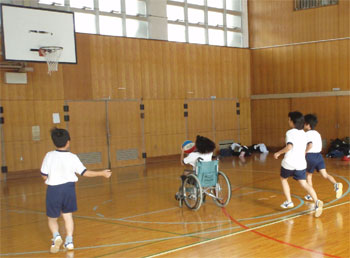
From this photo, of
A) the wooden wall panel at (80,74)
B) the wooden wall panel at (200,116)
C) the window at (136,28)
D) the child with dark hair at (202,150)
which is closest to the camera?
the child with dark hair at (202,150)

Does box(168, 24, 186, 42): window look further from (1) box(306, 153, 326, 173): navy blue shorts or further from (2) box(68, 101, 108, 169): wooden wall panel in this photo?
(1) box(306, 153, 326, 173): navy blue shorts

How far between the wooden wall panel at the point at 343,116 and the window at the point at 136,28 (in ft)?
21.7

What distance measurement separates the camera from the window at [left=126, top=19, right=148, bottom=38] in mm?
13820

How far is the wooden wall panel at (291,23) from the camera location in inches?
577

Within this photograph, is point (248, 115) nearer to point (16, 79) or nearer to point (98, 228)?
point (16, 79)

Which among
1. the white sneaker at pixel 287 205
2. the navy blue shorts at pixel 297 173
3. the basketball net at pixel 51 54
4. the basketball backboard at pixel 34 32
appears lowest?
the white sneaker at pixel 287 205

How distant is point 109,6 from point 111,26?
569 millimetres

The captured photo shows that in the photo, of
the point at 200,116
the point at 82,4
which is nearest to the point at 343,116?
the point at 200,116

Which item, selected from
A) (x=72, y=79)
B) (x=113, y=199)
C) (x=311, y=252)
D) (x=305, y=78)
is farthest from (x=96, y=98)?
(x=311, y=252)

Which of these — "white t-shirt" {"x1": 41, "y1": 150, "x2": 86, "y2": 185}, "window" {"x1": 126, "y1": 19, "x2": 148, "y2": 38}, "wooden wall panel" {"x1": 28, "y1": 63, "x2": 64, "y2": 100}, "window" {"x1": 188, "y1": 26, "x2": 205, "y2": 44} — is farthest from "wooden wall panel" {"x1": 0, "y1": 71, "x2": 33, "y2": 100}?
"white t-shirt" {"x1": 41, "y1": 150, "x2": 86, "y2": 185}

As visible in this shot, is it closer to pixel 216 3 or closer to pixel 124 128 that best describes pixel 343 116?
pixel 216 3

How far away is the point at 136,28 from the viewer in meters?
14.0

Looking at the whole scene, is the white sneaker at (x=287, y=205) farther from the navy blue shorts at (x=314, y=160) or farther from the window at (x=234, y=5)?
the window at (x=234, y=5)

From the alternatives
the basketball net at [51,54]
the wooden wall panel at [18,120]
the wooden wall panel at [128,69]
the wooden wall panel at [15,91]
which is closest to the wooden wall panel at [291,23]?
the wooden wall panel at [128,69]
